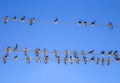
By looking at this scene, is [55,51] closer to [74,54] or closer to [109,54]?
[74,54]

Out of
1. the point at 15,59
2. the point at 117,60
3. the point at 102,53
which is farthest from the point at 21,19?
the point at 117,60

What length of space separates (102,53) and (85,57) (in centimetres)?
130

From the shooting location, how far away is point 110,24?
794 inches

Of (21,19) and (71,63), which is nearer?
(21,19)

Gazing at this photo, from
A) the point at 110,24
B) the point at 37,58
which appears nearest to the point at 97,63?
the point at 110,24

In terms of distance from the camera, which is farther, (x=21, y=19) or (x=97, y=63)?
(x=97, y=63)

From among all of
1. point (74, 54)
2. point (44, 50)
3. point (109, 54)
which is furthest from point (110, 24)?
point (44, 50)

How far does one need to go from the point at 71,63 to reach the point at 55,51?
4.85 feet

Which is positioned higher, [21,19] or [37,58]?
[21,19]

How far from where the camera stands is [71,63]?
65.1 ft

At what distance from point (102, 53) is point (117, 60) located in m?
1.38

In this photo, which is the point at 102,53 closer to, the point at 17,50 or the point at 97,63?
the point at 97,63

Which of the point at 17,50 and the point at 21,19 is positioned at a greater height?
the point at 21,19

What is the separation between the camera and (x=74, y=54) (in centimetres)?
2011
